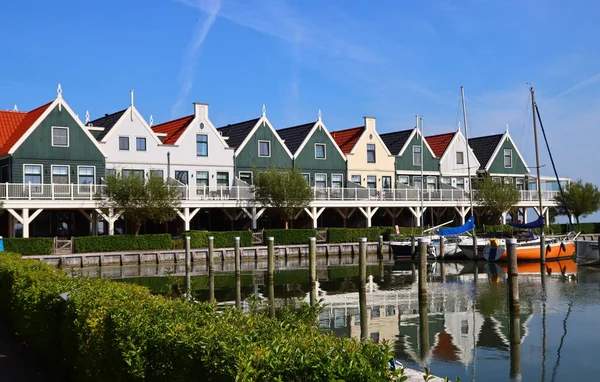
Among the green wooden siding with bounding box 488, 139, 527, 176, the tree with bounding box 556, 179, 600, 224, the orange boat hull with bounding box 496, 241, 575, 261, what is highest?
the green wooden siding with bounding box 488, 139, 527, 176

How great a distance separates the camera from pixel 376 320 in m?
21.8

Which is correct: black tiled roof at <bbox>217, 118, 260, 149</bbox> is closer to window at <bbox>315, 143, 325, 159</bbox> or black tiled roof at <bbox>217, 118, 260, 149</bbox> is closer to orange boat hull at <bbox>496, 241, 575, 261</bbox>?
window at <bbox>315, 143, 325, 159</bbox>

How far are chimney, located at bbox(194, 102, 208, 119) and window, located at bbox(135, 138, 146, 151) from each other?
463cm

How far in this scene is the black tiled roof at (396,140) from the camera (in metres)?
60.2

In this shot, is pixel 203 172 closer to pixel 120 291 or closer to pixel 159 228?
pixel 159 228

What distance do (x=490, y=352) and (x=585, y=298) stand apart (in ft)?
37.7

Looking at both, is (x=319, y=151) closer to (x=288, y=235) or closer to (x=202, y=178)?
(x=288, y=235)

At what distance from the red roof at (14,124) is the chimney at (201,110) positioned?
1038 centimetres

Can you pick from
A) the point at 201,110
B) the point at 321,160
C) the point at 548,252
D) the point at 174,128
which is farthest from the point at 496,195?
the point at 174,128

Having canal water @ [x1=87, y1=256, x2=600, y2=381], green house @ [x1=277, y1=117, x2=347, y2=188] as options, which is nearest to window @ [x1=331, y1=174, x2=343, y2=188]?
green house @ [x1=277, y1=117, x2=347, y2=188]

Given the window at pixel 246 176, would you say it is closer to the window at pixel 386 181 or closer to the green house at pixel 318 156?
the green house at pixel 318 156

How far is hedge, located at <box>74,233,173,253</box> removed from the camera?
3888 centimetres

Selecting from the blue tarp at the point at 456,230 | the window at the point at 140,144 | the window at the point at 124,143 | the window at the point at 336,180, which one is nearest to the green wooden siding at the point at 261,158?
the window at the point at 336,180

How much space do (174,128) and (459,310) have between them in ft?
106
